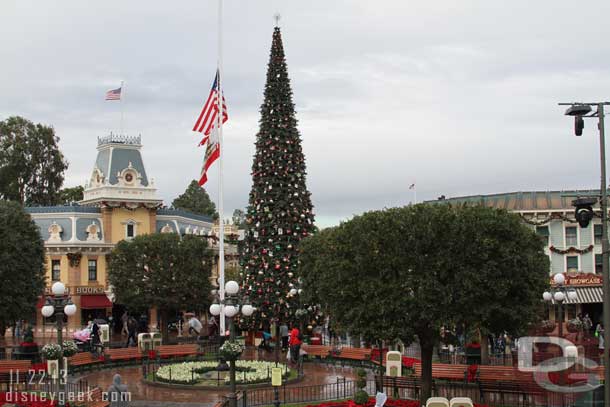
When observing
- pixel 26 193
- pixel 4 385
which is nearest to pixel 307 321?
pixel 4 385

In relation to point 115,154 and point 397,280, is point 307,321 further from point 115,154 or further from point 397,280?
point 115,154

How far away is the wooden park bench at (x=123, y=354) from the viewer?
1332 inches

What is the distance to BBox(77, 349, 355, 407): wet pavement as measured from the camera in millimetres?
25453

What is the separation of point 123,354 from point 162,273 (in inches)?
682

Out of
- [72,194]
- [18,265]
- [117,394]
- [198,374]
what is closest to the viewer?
[117,394]

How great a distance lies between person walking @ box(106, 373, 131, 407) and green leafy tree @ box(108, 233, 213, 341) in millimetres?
28800

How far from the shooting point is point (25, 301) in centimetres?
3903

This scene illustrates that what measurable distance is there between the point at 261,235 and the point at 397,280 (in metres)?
19.0

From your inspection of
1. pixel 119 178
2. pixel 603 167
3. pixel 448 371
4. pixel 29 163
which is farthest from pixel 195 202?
pixel 603 167

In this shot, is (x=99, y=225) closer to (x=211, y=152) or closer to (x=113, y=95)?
(x=113, y=95)

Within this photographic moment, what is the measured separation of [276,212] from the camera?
40.1 m

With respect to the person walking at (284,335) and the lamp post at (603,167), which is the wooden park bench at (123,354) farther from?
the lamp post at (603,167)

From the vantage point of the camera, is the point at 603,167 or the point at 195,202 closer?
the point at 603,167

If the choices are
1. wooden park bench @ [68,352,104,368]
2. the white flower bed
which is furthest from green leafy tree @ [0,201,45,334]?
the white flower bed
